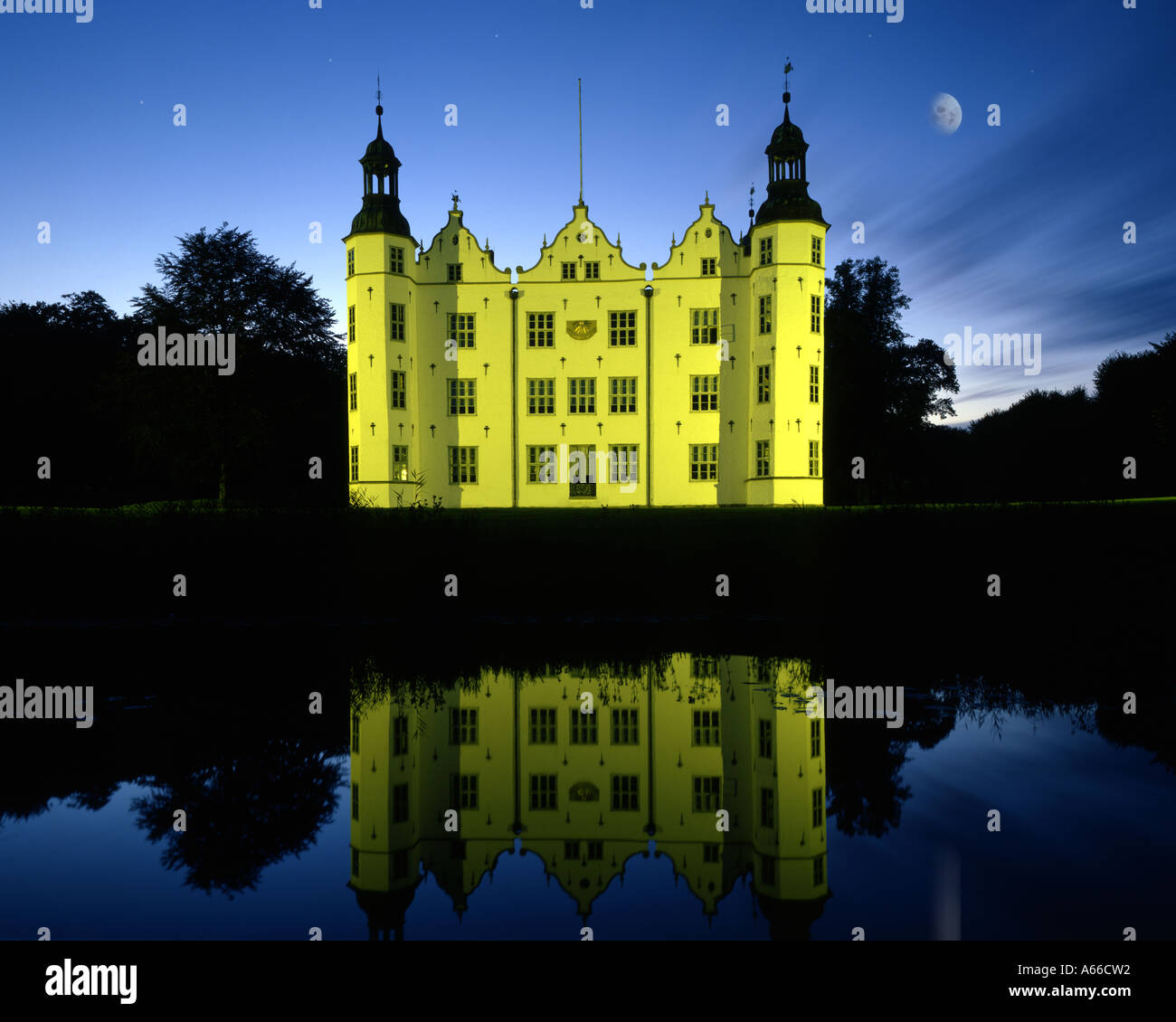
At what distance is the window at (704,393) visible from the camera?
123ft

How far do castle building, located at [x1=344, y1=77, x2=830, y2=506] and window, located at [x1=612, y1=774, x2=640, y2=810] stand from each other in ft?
96.2

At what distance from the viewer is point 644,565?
2094 centimetres

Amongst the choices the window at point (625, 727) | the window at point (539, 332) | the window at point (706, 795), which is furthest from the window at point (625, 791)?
the window at point (539, 332)

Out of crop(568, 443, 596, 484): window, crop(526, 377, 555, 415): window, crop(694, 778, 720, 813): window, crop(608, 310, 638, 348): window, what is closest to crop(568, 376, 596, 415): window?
crop(526, 377, 555, 415): window

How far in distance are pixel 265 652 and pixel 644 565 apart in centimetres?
1030

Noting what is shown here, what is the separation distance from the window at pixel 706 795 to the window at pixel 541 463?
99.9 feet

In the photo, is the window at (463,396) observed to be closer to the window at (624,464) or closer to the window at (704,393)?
the window at (624,464)

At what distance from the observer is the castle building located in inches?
1439

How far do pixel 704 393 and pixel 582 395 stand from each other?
621 centimetres

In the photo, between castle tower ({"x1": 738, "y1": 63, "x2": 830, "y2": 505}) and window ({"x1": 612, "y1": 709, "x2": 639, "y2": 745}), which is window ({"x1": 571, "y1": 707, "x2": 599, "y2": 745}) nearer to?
window ({"x1": 612, "y1": 709, "x2": 639, "y2": 745})

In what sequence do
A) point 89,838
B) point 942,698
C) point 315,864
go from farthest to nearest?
point 942,698 < point 89,838 < point 315,864
